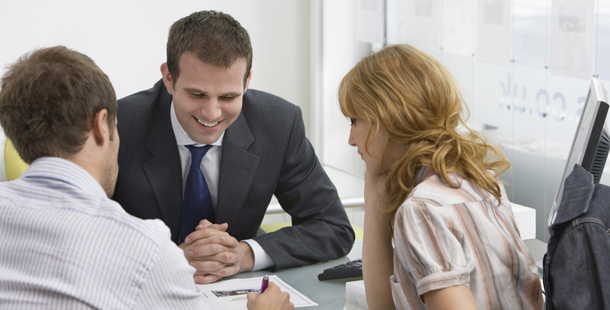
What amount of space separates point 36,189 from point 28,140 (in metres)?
0.10

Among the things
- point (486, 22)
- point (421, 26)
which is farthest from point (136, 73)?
point (486, 22)

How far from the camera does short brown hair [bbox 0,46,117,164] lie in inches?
37.1

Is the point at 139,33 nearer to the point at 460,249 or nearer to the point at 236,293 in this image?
the point at 236,293

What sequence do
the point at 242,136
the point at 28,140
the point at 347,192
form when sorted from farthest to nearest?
the point at 347,192 → the point at 242,136 → the point at 28,140

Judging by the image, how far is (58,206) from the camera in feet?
2.90

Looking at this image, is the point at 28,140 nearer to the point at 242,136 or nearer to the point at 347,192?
the point at 242,136

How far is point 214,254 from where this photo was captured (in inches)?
59.0

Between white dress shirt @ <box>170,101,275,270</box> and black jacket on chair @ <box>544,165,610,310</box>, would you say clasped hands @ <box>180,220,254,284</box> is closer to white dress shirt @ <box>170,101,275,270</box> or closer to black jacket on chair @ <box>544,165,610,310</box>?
white dress shirt @ <box>170,101,275,270</box>

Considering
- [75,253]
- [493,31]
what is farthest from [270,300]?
[493,31]

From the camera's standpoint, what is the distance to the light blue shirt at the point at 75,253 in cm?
84

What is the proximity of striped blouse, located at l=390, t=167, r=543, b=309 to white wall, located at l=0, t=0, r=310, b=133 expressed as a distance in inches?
121

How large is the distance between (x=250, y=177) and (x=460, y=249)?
899mm

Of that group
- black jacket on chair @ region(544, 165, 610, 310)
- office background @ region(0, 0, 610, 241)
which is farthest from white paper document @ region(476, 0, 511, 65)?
black jacket on chair @ region(544, 165, 610, 310)

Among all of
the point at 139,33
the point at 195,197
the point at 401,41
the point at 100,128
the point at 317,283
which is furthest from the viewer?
the point at 139,33
